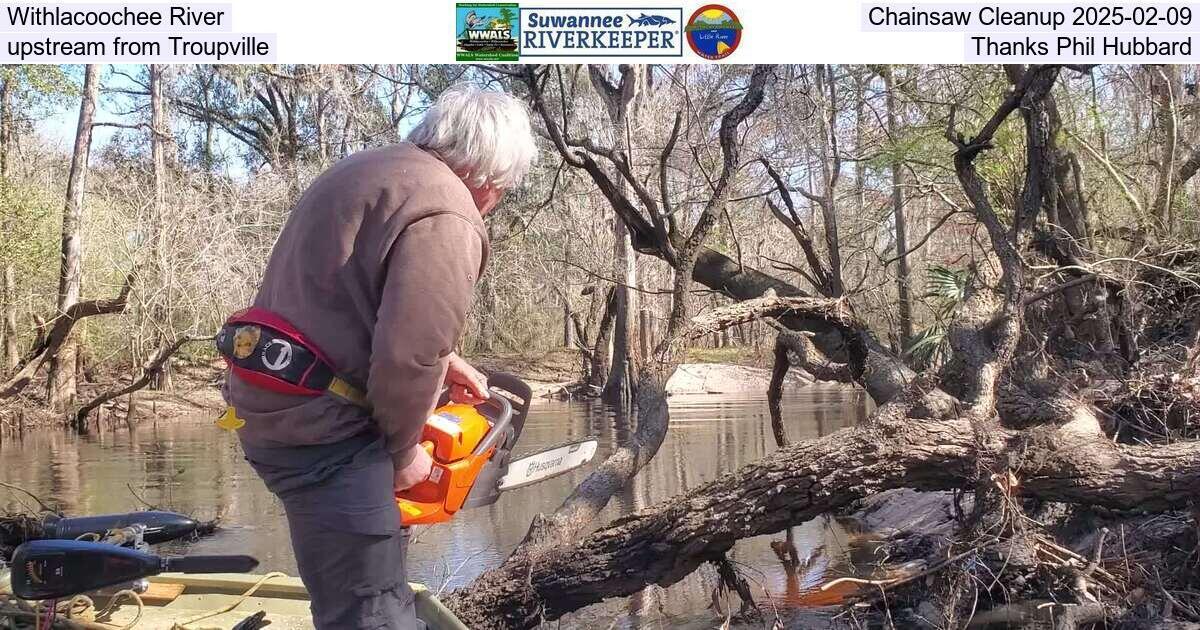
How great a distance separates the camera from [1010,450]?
5125mm

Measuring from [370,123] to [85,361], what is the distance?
840 centimetres

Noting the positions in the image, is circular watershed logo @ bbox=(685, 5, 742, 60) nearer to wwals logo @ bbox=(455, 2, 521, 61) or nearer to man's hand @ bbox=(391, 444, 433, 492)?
wwals logo @ bbox=(455, 2, 521, 61)

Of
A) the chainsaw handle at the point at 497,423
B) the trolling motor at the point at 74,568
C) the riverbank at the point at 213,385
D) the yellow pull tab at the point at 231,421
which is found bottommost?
the riverbank at the point at 213,385

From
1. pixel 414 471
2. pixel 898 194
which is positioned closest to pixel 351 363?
pixel 414 471

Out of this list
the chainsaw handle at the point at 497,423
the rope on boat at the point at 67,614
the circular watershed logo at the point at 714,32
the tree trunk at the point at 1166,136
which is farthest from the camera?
the tree trunk at the point at 1166,136

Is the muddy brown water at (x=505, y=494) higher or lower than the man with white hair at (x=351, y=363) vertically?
lower

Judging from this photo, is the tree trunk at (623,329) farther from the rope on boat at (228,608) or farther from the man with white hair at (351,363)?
the man with white hair at (351,363)

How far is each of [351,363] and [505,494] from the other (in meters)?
9.15

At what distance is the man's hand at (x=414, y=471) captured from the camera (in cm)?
274

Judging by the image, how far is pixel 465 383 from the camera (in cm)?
324

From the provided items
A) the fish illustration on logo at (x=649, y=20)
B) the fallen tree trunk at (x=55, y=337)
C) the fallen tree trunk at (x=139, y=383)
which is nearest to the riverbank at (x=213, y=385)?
the fallen tree trunk at (x=139, y=383)

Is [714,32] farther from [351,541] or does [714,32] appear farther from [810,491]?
[351,541]

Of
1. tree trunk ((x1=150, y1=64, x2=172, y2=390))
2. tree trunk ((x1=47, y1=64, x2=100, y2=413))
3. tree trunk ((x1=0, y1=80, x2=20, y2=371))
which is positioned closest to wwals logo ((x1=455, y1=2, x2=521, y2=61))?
tree trunk ((x1=150, y1=64, x2=172, y2=390))

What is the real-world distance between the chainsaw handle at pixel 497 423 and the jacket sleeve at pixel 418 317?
0.46 meters
